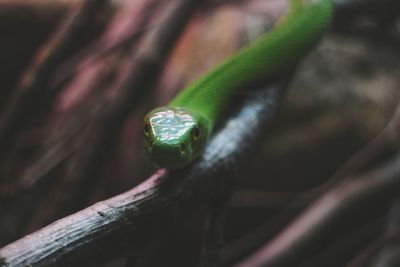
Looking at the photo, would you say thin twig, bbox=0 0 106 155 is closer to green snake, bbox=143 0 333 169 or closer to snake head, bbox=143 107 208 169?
green snake, bbox=143 0 333 169

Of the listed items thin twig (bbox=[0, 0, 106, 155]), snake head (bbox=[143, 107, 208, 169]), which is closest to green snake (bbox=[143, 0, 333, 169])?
snake head (bbox=[143, 107, 208, 169])

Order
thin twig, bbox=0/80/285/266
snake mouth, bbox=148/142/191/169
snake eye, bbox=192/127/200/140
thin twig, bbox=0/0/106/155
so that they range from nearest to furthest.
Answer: thin twig, bbox=0/80/285/266, snake mouth, bbox=148/142/191/169, snake eye, bbox=192/127/200/140, thin twig, bbox=0/0/106/155

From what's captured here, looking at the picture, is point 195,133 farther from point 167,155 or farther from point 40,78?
point 40,78

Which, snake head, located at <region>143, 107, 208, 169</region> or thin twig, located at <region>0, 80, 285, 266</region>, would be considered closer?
thin twig, located at <region>0, 80, 285, 266</region>

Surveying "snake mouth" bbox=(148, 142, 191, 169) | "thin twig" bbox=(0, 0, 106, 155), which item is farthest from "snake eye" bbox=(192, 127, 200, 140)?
"thin twig" bbox=(0, 0, 106, 155)

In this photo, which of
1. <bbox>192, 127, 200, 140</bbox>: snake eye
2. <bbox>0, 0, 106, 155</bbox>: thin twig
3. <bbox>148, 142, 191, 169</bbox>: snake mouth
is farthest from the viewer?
<bbox>0, 0, 106, 155</bbox>: thin twig

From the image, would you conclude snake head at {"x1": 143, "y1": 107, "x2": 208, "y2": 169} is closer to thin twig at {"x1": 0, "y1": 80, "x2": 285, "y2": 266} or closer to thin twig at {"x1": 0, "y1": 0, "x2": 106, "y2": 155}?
thin twig at {"x1": 0, "y1": 80, "x2": 285, "y2": 266}

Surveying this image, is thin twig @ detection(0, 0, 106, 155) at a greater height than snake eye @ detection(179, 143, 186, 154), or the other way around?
snake eye @ detection(179, 143, 186, 154)
